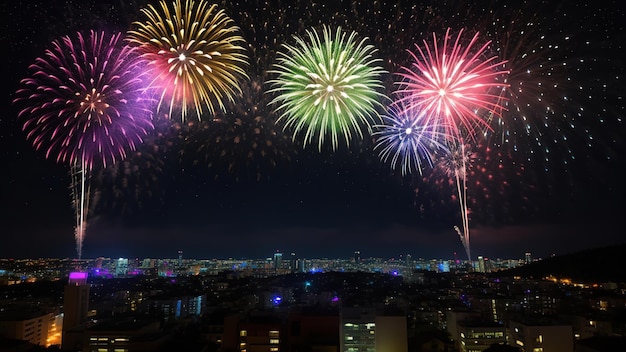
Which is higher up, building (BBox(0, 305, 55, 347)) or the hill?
the hill

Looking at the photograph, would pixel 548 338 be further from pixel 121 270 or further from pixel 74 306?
pixel 121 270

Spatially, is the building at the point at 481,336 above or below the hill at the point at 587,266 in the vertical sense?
below

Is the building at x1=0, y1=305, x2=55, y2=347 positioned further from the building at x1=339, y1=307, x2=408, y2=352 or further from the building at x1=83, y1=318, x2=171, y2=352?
the building at x1=339, y1=307, x2=408, y2=352

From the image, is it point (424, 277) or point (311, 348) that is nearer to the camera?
point (311, 348)

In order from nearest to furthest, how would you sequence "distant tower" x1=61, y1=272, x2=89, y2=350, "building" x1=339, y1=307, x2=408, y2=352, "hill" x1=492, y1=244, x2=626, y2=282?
"building" x1=339, y1=307, x2=408, y2=352
"distant tower" x1=61, y1=272, x2=89, y2=350
"hill" x1=492, y1=244, x2=626, y2=282

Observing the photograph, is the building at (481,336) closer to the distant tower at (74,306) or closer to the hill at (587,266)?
the distant tower at (74,306)

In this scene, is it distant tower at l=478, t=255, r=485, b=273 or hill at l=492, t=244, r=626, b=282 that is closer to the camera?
hill at l=492, t=244, r=626, b=282

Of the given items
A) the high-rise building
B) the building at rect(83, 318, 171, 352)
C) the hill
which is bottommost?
the high-rise building

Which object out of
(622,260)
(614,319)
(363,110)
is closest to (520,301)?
(614,319)

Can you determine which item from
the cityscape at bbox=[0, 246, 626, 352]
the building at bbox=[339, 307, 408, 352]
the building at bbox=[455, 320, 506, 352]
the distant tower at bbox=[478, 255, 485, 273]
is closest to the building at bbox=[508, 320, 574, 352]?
the cityscape at bbox=[0, 246, 626, 352]

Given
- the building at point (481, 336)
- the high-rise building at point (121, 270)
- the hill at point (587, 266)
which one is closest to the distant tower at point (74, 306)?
the building at point (481, 336)

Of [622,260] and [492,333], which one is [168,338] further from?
[622,260]
